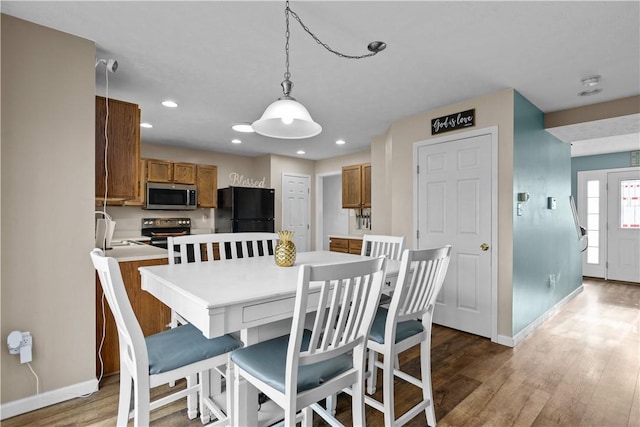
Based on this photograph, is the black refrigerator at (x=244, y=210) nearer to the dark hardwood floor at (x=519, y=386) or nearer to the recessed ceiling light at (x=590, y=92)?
the dark hardwood floor at (x=519, y=386)

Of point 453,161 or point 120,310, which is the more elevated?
point 453,161

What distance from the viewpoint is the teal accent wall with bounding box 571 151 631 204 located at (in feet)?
17.9

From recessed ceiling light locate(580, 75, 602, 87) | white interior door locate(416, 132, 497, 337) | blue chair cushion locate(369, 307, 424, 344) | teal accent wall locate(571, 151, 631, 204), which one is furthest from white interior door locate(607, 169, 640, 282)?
blue chair cushion locate(369, 307, 424, 344)

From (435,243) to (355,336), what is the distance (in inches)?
96.1

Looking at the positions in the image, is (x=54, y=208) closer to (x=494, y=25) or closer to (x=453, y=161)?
(x=494, y=25)

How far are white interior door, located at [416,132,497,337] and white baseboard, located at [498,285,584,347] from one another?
15 centimetres

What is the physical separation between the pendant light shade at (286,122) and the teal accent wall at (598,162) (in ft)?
20.4

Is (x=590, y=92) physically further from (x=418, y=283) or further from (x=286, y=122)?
(x=286, y=122)

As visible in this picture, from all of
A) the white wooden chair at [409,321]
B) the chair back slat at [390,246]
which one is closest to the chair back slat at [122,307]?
the white wooden chair at [409,321]

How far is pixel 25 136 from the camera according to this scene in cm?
192

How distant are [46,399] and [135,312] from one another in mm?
686

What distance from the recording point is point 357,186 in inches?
211

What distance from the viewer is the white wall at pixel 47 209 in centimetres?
187

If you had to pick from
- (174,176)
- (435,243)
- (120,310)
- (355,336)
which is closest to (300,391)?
(355,336)
